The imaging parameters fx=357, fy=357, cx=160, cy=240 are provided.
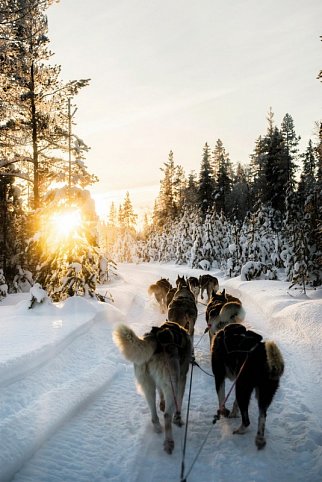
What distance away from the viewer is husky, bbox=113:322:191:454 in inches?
150

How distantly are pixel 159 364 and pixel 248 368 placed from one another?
1000mm

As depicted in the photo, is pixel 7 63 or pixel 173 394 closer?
pixel 173 394

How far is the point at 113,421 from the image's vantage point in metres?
4.74

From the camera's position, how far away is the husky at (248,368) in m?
3.87

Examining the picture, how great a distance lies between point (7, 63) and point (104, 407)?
13.3m

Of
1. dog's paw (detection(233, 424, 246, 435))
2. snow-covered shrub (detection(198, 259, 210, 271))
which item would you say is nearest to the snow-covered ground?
dog's paw (detection(233, 424, 246, 435))

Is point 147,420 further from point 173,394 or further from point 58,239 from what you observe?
point 58,239

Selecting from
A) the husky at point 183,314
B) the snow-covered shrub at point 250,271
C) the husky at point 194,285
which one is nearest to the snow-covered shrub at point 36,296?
the husky at point 183,314

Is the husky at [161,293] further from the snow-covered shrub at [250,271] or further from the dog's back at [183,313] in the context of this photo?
the snow-covered shrub at [250,271]

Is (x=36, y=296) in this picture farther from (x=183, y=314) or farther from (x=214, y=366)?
(x=214, y=366)

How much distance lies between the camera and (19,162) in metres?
15.6

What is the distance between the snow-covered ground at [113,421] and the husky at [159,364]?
0.33 metres

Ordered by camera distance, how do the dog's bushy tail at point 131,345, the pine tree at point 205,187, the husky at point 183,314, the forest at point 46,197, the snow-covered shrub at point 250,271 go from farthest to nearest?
the pine tree at point 205,187 → the snow-covered shrub at point 250,271 → the forest at point 46,197 → the husky at point 183,314 → the dog's bushy tail at point 131,345

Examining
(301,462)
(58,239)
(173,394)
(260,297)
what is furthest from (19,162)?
(301,462)
